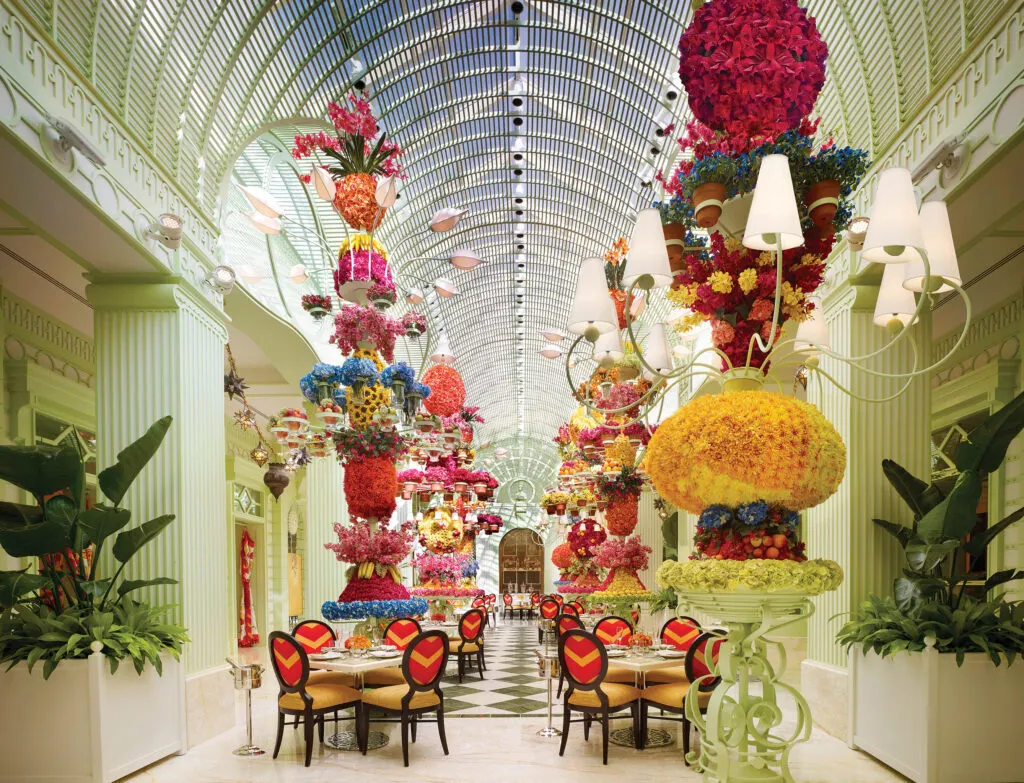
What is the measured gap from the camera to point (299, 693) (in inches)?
256

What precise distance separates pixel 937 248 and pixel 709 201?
3.72 feet

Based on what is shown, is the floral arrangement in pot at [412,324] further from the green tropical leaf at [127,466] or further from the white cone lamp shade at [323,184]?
the green tropical leaf at [127,466]

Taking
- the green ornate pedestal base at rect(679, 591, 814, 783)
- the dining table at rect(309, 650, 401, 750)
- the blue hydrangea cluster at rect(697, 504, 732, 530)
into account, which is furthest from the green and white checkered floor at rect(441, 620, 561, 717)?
the blue hydrangea cluster at rect(697, 504, 732, 530)

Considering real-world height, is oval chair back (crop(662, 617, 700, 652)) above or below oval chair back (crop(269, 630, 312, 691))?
below

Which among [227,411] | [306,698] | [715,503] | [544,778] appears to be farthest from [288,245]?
[715,503]

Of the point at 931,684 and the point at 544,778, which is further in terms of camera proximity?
the point at 544,778

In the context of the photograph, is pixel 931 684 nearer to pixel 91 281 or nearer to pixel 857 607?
pixel 857 607

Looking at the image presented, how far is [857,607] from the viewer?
6.83 m

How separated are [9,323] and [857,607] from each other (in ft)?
27.7

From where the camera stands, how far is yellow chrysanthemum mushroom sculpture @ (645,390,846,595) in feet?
12.7

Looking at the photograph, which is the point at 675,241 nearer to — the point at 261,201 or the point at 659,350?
the point at 659,350

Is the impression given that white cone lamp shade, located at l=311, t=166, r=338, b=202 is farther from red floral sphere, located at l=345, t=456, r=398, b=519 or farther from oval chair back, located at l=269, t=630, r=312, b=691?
oval chair back, located at l=269, t=630, r=312, b=691

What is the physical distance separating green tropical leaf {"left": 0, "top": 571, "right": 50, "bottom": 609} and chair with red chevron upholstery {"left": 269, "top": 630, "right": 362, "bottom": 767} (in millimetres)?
1828

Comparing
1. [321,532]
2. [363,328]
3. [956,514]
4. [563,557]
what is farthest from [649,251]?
[563,557]
